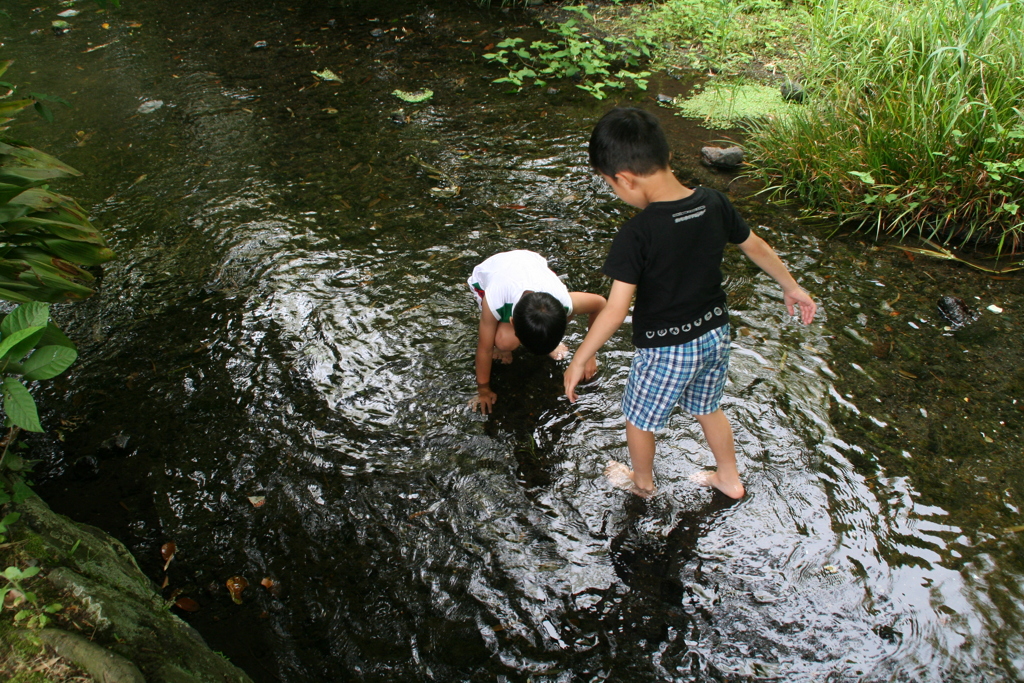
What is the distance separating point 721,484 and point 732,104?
4.20 m

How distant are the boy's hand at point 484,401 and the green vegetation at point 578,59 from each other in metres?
3.93

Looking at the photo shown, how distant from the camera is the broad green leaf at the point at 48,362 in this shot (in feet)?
6.19

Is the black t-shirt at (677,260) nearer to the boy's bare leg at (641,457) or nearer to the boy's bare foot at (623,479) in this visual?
the boy's bare leg at (641,457)

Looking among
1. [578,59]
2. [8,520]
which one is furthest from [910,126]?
[8,520]

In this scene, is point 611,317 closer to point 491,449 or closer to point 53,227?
point 491,449

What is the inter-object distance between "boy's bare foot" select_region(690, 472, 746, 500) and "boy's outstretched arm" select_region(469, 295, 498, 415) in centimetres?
101

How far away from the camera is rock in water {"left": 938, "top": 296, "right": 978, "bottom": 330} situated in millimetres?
3385

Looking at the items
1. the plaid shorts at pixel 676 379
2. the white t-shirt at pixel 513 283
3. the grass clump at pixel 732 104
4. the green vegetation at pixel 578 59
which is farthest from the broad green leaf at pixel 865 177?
the green vegetation at pixel 578 59

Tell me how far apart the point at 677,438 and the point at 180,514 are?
7.17ft

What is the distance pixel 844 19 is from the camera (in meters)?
5.38

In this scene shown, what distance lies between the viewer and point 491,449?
9.47 ft

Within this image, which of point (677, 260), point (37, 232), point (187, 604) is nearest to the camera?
point (677, 260)

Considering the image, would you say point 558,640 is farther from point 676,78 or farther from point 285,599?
point 676,78

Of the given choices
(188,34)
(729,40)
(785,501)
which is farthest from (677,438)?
(188,34)
